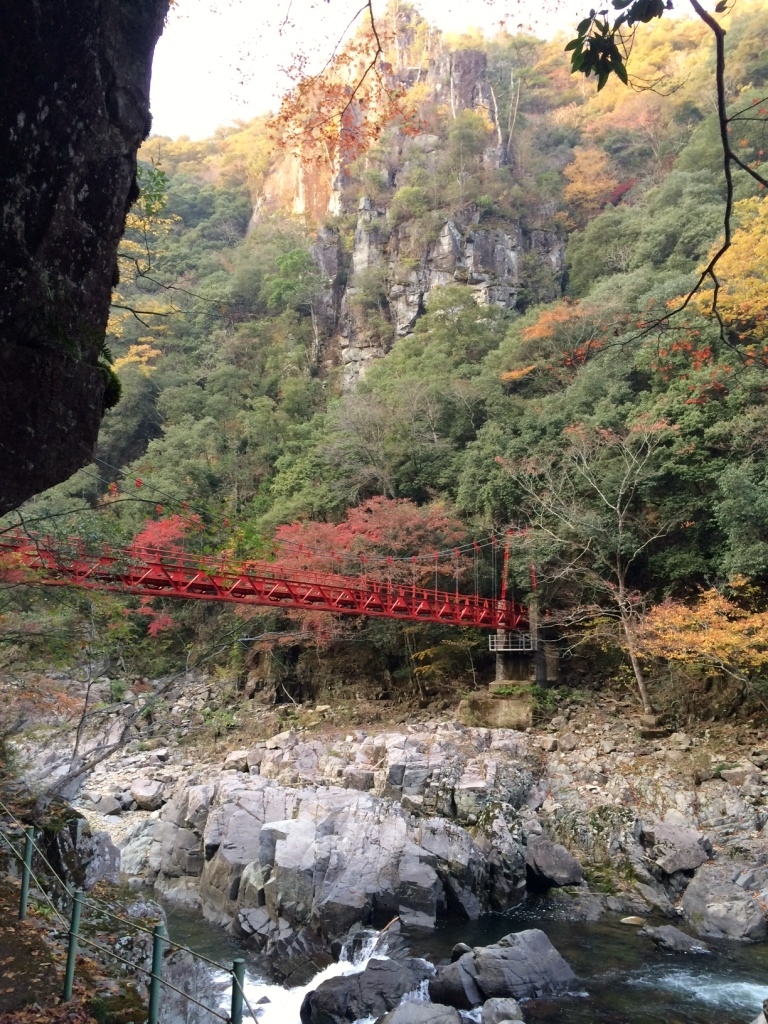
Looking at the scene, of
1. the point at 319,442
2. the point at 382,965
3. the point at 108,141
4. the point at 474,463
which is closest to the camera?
the point at 108,141

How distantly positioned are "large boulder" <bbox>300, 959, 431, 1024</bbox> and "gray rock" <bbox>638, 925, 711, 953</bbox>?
190 centimetres

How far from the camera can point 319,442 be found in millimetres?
14617

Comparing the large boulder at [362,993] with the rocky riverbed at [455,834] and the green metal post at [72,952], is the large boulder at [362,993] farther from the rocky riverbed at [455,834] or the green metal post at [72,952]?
the green metal post at [72,952]

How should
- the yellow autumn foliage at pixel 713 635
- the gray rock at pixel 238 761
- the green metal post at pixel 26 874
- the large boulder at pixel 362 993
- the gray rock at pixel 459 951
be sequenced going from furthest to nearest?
the gray rock at pixel 238 761, the yellow autumn foliage at pixel 713 635, the gray rock at pixel 459 951, the large boulder at pixel 362 993, the green metal post at pixel 26 874

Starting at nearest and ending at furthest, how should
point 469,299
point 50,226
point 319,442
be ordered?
point 50,226, point 319,442, point 469,299

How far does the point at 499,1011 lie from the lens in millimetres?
4156

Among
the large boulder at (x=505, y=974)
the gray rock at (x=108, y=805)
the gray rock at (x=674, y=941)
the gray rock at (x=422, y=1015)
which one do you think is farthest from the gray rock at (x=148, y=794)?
the gray rock at (x=674, y=941)

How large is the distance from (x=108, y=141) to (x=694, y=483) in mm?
9276

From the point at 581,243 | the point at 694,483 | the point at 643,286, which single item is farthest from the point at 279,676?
the point at 581,243

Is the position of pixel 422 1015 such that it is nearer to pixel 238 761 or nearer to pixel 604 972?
pixel 604 972

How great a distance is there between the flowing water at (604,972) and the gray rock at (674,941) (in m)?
0.06

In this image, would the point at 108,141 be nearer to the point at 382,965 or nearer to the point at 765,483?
the point at 382,965

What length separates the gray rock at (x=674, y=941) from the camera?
17.0 ft

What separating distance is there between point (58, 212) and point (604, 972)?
18.8 ft
